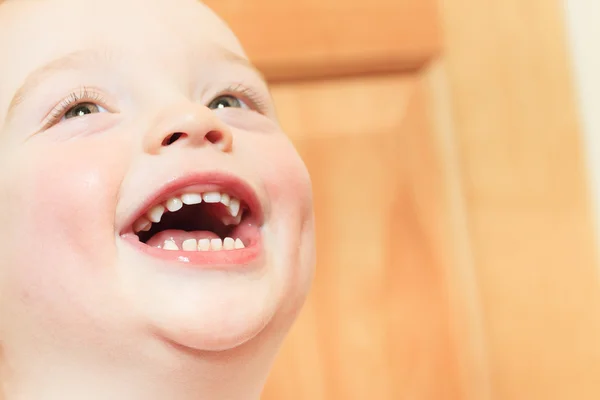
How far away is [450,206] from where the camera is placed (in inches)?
32.5

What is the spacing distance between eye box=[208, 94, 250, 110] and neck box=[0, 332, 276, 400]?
0.15 metres

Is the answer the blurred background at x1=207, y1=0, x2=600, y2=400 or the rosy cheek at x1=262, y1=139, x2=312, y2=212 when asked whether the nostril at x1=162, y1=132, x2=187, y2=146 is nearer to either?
Result: the rosy cheek at x1=262, y1=139, x2=312, y2=212

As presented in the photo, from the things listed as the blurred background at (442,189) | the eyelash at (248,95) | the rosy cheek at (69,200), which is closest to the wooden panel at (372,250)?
the blurred background at (442,189)

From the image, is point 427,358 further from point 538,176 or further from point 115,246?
point 115,246

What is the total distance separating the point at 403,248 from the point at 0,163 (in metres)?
0.48

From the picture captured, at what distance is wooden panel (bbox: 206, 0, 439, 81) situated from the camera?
804mm

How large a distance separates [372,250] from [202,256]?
1.40 ft

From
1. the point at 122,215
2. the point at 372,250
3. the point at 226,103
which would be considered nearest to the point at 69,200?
the point at 122,215

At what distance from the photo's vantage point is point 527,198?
78cm

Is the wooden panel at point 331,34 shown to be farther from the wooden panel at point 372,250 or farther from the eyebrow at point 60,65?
the eyebrow at point 60,65

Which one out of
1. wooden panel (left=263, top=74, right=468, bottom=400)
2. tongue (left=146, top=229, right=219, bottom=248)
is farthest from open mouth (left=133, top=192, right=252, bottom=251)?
wooden panel (left=263, top=74, right=468, bottom=400)

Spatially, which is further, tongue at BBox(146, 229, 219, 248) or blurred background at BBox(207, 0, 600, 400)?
blurred background at BBox(207, 0, 600, 400)

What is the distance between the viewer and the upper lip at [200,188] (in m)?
0.38

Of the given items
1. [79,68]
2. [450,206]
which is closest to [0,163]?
[79,68]
